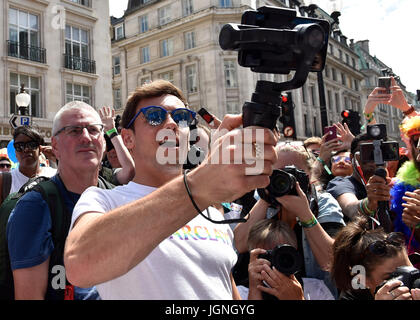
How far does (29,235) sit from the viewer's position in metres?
2.01

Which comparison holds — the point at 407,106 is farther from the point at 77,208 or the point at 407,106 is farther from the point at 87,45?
the point at 87,45

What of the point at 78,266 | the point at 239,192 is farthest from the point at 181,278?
the point at 239,192

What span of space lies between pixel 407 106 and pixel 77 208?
12.3 feet

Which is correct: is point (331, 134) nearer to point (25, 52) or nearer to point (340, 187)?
point (340, 187)

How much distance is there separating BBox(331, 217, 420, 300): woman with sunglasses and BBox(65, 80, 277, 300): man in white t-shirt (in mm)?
779

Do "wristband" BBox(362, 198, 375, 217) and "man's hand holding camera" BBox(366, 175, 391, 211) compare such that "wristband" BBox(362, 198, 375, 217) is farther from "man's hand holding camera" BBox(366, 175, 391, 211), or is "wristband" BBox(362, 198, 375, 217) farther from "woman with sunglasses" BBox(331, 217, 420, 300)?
"woman with sunglasses" BBox(331, 217, 420, 300)

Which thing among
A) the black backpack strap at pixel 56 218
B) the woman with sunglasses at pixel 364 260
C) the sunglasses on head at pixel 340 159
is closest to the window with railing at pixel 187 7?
the sunglasses on head at pixel 340 159

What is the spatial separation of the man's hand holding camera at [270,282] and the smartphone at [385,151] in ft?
4.27

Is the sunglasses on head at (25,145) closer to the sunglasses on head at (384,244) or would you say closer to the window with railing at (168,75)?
the sunglasses on head at (384,244)

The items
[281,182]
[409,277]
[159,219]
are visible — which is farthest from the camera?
[281,182]

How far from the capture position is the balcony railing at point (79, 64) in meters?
18.1

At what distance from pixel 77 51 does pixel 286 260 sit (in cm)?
1900

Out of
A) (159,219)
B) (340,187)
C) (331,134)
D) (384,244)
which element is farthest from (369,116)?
(159,219)

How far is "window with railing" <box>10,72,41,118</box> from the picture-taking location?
1638 cm
